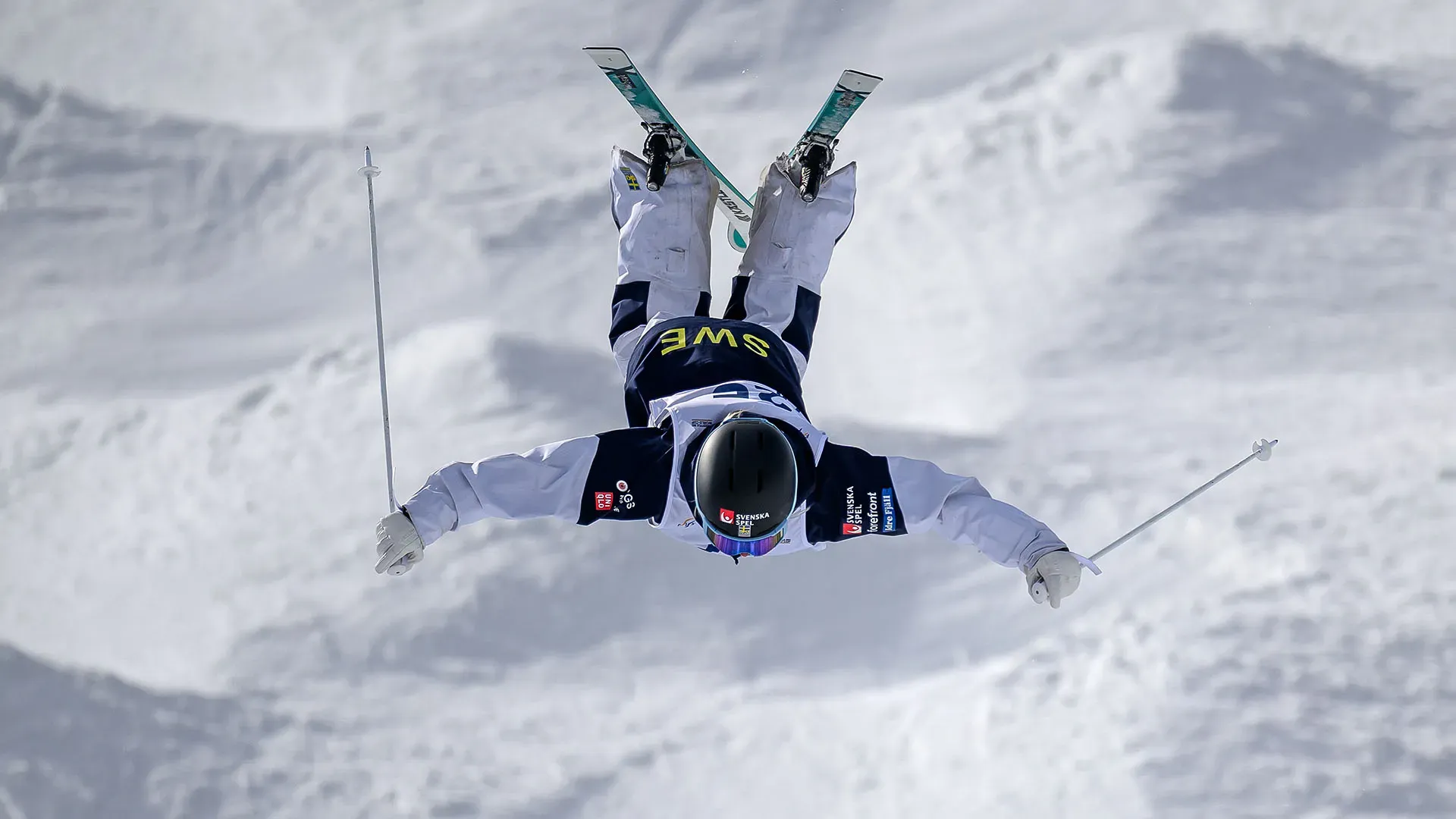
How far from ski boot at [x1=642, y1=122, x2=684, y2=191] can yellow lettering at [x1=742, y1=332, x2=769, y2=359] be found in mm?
1484

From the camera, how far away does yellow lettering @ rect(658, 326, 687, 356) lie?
8.27 meters

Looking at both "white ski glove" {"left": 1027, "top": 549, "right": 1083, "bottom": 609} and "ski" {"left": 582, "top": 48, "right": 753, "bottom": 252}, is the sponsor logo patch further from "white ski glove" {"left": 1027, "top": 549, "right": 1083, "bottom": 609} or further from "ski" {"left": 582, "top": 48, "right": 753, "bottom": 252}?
"ski" {"left": 582, "top": 48, "right": 753, "bottom": 252}

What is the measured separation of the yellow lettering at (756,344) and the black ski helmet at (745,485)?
1.25 m

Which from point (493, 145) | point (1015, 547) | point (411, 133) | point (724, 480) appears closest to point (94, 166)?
point (411, 133)

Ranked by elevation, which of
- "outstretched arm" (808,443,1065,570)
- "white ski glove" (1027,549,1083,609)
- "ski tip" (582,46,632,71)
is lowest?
"white ski glove" (1027,549,1083,609)

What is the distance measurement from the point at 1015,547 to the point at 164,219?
1048cm

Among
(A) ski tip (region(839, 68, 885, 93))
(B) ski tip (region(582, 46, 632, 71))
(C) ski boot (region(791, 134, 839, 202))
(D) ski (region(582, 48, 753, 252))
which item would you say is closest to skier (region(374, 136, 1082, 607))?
(D) ski (region(582, 48, 753, 252))

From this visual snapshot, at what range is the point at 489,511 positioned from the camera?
7.41 metres

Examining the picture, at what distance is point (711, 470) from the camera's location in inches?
277

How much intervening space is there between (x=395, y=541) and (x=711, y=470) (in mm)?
1796

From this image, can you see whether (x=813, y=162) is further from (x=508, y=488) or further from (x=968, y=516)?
(x=508, y=488)

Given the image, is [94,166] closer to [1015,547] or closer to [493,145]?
[493,145]

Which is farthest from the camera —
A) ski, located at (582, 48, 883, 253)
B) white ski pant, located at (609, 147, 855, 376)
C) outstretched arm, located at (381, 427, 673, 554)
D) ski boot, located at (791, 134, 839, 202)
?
ski boot, located at (791, 134, 839, 202)

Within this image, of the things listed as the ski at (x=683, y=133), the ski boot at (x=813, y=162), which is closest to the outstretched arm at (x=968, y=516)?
the ski boot at (x=813, y=162)
